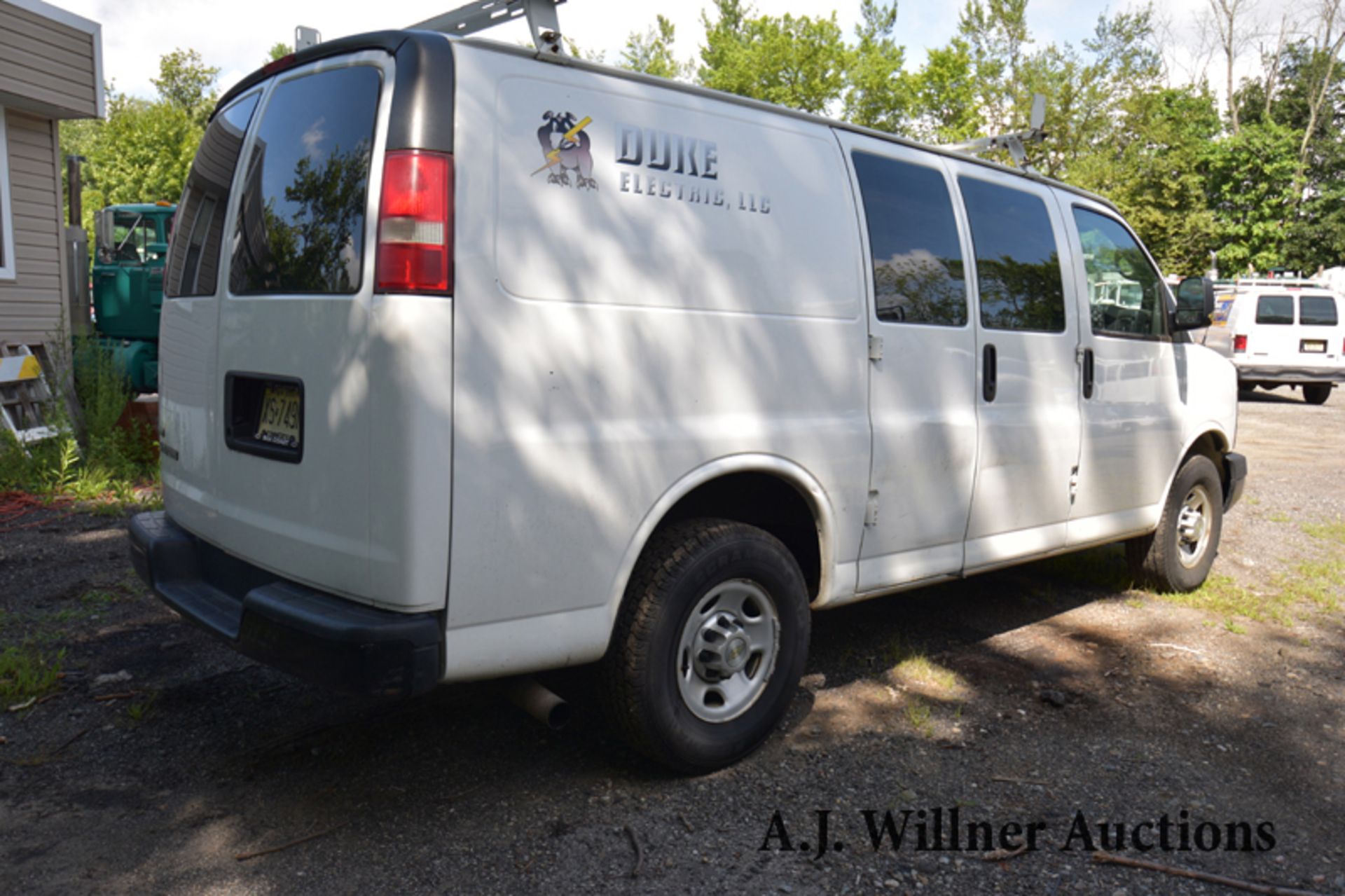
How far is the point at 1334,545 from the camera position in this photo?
283 inches

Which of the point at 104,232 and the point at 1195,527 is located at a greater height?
the point at 104,232

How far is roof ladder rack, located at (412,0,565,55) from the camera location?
2965mm

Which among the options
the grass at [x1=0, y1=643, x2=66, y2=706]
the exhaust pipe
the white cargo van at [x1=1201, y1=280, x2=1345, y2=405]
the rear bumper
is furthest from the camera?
the white cargo van at [x1=1201, y1=280, x2=1345, y2=405]

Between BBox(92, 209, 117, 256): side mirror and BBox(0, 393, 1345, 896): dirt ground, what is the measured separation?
7963 millimetres

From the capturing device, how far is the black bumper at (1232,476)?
19.6 feet

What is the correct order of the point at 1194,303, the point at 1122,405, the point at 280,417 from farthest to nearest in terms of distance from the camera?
the point at 1194,303
the point at 1122,405
the point at 280,417

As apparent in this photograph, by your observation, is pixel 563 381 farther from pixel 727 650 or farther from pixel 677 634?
pixel 727 650

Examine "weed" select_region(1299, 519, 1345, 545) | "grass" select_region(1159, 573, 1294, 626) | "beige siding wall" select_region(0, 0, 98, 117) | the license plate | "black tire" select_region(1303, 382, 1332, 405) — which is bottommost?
"grass" select_region(1159, 573, 1294, 626)

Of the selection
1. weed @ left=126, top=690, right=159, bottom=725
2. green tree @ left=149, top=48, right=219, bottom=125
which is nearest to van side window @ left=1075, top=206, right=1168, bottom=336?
weed @ left=126, top=690, right=159, bottom=725

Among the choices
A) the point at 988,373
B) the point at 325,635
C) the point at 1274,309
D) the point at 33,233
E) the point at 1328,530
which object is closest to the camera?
the point at 325,635

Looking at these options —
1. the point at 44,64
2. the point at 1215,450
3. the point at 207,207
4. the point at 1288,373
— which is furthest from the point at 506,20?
the point at 1288,373

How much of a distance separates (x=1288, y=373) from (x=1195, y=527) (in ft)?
48.4

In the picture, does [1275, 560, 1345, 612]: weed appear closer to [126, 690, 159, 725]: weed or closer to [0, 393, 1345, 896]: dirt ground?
[0, 393, 1345, 896]: dirt ground

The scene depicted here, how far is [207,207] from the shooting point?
3.47 metres
